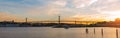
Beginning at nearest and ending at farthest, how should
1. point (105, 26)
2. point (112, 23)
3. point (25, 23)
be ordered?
point (112, 23) < point (105, 26) < point (25, 23)

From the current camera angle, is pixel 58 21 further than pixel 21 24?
No

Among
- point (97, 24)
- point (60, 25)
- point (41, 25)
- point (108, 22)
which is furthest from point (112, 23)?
point (41, 25)

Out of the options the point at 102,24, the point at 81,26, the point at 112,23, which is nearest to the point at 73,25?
the point at 81,26

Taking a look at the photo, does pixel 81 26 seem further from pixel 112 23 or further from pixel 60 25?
pixel 112 23

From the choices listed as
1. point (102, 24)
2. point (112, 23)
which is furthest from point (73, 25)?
point (112, 23)

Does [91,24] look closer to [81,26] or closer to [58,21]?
[81,26]

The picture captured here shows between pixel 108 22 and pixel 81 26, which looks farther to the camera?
pixel 81 26

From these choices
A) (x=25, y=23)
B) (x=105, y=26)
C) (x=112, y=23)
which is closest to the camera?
(x=112, y=23)

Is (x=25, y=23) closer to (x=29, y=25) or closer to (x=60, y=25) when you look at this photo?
(x=29, y=25)
